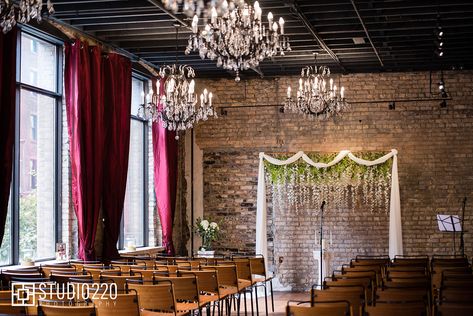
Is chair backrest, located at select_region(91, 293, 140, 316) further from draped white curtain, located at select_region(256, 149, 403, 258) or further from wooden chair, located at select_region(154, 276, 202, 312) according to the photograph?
draped white curtain, located at select_region(256, 149, 403, 258)

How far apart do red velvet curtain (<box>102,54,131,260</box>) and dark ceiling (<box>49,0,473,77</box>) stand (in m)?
0.63

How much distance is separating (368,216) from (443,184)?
5.45 feet

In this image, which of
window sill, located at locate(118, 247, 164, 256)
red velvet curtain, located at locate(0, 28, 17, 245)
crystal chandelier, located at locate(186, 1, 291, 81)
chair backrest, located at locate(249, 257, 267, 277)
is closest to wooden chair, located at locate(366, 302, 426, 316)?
crystal chandelier, located at locate(186, 1, 291, 81)

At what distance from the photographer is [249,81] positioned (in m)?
16.7

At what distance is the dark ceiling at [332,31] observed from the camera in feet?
36.1

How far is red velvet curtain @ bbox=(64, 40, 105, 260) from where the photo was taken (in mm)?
11781

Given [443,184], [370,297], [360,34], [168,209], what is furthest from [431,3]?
[168,209]

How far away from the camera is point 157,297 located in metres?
7.40

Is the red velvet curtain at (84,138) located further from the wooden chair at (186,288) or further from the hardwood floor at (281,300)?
the wooden chair at (186,288)

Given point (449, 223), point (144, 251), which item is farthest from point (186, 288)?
point (449, 223)

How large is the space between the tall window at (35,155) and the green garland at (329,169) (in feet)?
17.8

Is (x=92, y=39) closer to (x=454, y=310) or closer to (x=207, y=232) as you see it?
(x=207, y=232)

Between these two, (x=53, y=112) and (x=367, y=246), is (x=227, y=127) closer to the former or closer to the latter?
(x=367, y=246)

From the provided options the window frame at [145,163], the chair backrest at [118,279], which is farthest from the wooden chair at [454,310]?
the window frame at [145,163]
